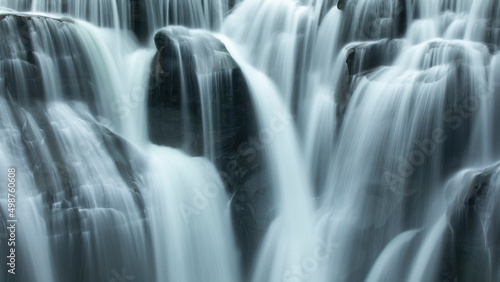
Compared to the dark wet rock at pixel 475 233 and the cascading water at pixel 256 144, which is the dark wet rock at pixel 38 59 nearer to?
the cascading water at pixel 256 144

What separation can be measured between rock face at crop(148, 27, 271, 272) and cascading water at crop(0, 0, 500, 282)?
25 millimetres

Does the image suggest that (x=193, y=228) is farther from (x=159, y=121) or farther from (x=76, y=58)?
(x=76, y=58)

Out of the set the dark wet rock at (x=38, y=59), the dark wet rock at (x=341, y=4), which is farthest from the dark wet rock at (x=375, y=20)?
the dark wet rock at (x=38, y=59)

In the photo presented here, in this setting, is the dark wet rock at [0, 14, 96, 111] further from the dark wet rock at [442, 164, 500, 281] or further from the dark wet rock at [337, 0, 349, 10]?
the dark wet rock at [442, 164, 500, 281]

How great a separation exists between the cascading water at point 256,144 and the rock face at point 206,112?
25mm

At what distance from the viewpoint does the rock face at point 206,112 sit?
29.1ft

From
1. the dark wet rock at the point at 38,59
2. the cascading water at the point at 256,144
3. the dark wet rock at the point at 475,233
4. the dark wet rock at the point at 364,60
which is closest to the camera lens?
the dark wet rock at the point at 475,233

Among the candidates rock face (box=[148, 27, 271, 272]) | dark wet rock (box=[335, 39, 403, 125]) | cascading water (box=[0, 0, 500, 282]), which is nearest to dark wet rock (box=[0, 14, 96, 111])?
cascading water (box=[0, 0, 500, 282])

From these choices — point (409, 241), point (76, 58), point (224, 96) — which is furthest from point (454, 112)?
point (76, 58)

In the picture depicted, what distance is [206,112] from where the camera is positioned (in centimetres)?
899

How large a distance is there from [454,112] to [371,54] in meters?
1.90

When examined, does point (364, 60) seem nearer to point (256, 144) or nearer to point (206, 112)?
point (256, 144)

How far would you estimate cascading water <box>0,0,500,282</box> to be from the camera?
6824mm

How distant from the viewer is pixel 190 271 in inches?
310
